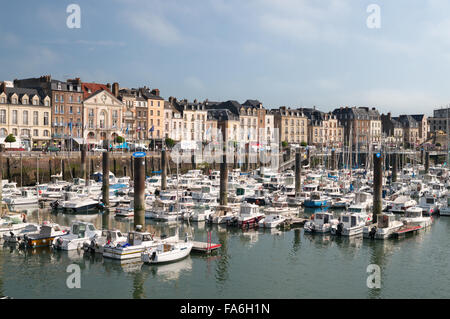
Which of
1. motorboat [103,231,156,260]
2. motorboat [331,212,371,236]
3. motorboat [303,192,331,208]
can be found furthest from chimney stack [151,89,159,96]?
motorboat [103,231,156,260]

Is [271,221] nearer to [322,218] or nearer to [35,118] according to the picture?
[322,218]

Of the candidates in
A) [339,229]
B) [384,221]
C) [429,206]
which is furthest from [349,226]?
[429,206]

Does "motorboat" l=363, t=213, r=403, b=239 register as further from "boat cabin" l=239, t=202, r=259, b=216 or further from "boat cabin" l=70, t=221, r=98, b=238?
"boat cabin" l=70, t=221, r=98, b=238

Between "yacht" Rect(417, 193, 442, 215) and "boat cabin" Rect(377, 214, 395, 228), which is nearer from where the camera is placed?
"boat cabin" Rect(377, 214, 395, 228)

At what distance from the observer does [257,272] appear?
28.0 meters

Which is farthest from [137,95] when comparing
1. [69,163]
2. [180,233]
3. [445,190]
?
[180,233]

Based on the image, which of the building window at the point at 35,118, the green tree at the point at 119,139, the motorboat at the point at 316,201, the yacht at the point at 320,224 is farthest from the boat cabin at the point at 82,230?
the building window at the point at 35,118

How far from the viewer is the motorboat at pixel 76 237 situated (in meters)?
31.3

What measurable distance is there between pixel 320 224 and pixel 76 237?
54.3 ft

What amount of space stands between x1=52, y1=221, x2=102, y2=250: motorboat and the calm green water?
0.61m

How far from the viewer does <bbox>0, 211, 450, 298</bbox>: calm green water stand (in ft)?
Answer: 81.1

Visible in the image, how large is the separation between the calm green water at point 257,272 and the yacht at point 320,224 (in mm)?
1541

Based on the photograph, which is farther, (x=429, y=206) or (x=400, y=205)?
(x=400, y=205)

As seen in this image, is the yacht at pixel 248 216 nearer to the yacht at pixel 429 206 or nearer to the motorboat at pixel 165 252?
the motorboat at pixel 165 252
